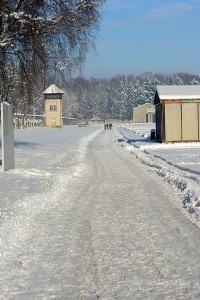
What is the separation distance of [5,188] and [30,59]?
9760mm

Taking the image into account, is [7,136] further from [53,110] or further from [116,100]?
[116,100]

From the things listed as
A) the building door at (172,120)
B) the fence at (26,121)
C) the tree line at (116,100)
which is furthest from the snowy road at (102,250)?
the tree line at (116,100)

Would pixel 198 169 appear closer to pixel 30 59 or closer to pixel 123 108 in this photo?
pixel 30 59

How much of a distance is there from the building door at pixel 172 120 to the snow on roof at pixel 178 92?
0.63 metres

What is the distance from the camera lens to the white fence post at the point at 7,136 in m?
14.7

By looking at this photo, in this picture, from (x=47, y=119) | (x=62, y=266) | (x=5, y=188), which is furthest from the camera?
(x=47, y=119)

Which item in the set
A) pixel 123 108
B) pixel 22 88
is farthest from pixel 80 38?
pixel 123 108

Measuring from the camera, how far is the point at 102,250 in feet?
21.1

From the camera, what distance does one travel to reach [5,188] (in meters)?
11.6

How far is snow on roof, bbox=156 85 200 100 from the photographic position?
3344cm

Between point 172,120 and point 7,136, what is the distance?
19.7 meters

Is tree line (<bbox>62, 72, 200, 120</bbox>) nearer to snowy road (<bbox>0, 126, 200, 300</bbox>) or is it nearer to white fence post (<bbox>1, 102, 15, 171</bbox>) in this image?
white fence post (<bbox>1, 102, 15, 171</bbox>)

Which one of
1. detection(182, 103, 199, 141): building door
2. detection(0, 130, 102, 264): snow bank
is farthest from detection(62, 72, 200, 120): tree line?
detection(0, 130, 102, 264): snow bank

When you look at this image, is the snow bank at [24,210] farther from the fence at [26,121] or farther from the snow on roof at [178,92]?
the fence at [26,121]
